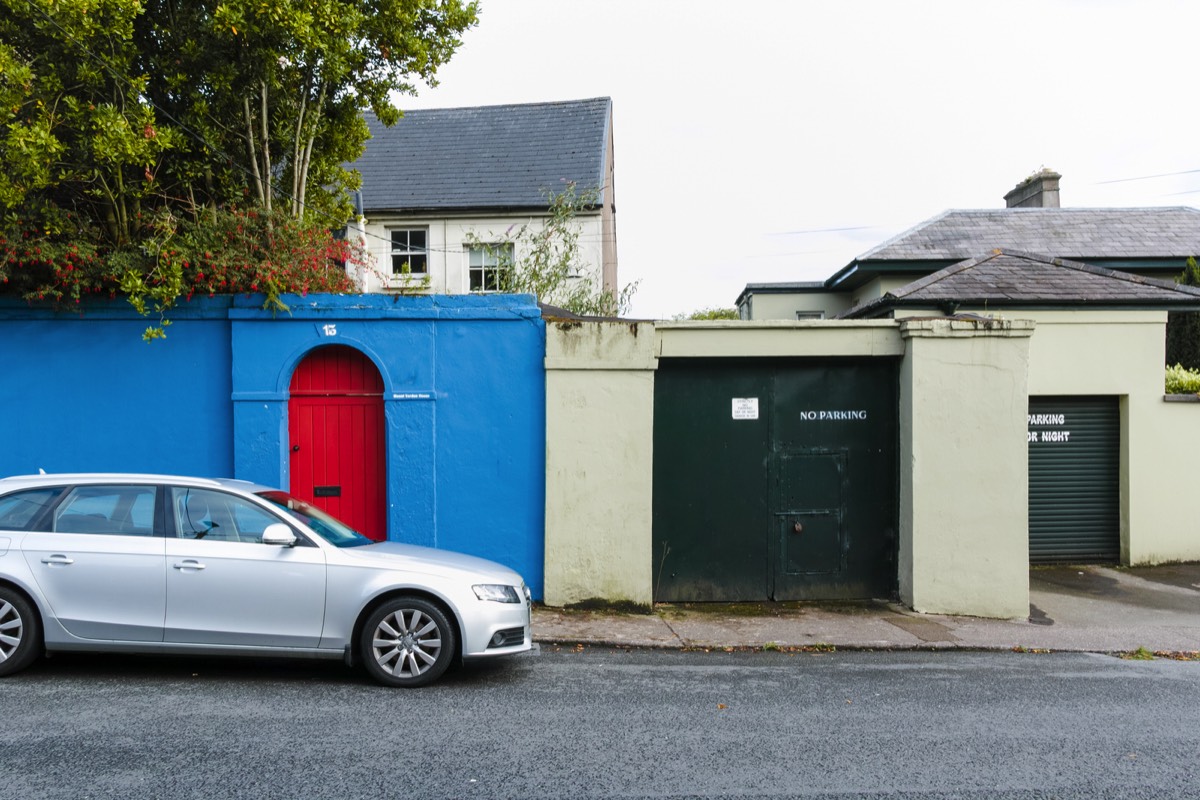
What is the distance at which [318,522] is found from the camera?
22.9 feet

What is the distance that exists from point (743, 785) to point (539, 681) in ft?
7.82

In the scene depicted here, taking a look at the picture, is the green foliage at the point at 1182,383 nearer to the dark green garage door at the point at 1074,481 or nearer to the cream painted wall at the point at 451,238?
the dark green garage door at the point at 1074,481

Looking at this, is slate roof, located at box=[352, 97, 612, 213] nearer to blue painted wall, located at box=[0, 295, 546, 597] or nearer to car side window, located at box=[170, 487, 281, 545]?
blue painted wall, located at box=[0, 295, 546, 597]

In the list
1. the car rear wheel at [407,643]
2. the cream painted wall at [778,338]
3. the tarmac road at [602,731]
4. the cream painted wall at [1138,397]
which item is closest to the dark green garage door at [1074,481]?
the cream painted wall at [1138,397]

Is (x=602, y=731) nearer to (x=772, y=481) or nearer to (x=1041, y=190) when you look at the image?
(x=772, y=481)

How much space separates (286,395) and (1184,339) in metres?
15.1

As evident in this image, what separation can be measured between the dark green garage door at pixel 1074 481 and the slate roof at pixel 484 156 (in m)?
11.5

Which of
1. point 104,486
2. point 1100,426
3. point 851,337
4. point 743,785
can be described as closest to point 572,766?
point 743,785

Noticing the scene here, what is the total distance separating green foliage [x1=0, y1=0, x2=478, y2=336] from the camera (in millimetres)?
8711

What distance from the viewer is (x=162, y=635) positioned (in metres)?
6.32

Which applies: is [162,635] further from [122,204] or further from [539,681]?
[122,204]

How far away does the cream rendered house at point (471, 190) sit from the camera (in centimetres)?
2058

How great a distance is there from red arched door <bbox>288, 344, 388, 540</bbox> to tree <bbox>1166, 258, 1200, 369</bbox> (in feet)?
44.7

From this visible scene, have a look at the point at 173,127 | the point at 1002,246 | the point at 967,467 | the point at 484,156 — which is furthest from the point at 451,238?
the point at 967,467
